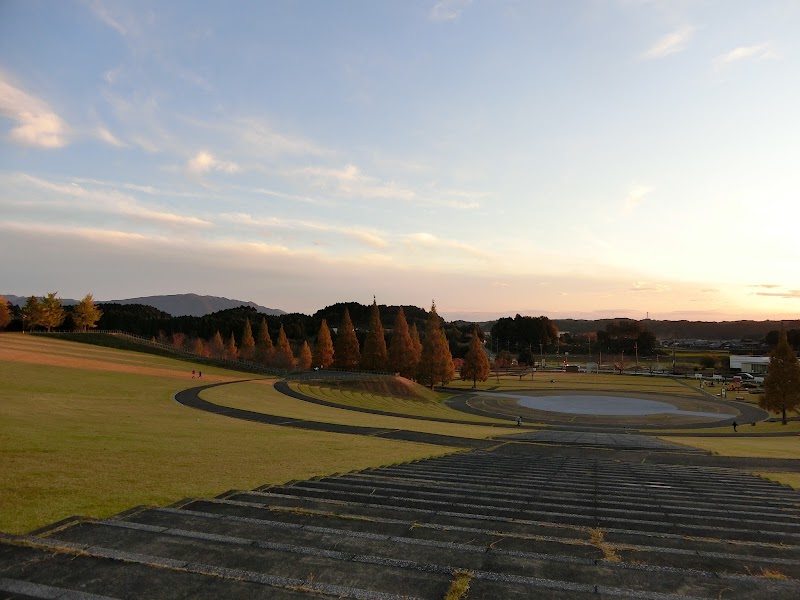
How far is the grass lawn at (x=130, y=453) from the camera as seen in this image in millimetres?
9347

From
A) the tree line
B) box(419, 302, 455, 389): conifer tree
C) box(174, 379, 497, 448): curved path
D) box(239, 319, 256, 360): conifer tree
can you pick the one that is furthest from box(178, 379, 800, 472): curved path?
box(239, 319, 256, 360): conifer tree

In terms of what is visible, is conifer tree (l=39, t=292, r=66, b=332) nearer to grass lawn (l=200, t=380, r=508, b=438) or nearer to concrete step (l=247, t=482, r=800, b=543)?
grass lawn (l=200, t=380, r=508, b=438)

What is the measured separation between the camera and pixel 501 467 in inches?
671

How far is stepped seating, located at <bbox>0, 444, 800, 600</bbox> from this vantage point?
4613 millimetres

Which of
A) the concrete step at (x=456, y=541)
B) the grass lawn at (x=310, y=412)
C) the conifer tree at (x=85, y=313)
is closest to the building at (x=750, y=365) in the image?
the grass lawn at (x=310, y=412)

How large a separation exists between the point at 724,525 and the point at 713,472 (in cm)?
1297

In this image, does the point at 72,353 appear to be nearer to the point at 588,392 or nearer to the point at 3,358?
the point at 3,358

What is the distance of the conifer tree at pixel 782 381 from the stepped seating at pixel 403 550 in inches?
2118

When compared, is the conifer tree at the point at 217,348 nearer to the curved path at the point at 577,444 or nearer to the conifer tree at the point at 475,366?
the conifer tree at the point at 475,366

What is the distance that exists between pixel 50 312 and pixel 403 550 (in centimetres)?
11900

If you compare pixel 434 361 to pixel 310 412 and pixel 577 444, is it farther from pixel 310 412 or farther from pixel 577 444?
pixel 577 444

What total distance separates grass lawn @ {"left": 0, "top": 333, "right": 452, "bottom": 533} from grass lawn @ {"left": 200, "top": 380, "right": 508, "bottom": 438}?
517 cm

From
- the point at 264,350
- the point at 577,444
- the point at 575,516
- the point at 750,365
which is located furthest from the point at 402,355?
the point at 750,365

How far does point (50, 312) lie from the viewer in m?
99.9
